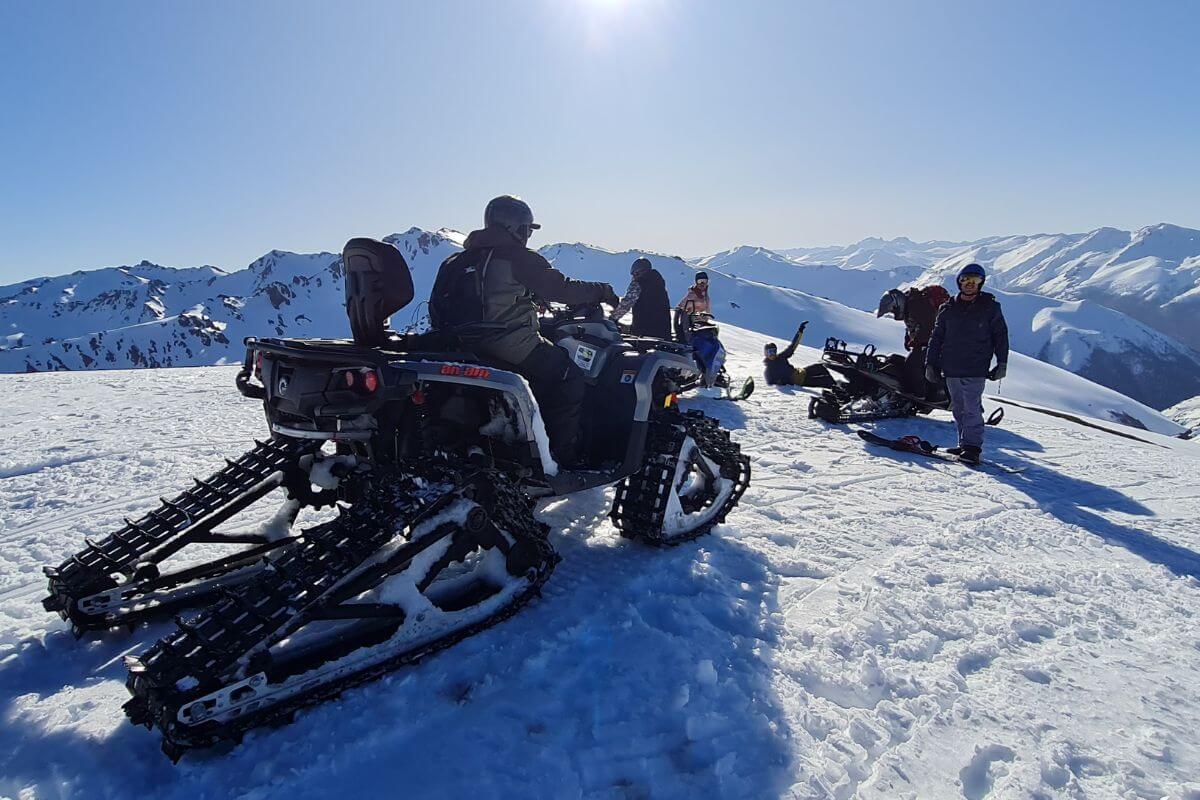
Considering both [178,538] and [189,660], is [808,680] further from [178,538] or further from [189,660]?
[178,538]

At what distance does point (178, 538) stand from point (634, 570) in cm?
246

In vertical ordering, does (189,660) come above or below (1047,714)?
above

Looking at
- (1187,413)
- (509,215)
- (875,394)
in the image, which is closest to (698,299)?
(875,394)

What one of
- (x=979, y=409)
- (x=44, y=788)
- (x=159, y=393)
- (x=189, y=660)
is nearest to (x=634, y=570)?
(x=189, y=660)

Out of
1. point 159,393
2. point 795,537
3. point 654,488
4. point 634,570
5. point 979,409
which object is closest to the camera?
point 634,570

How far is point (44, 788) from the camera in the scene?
7.00 feet

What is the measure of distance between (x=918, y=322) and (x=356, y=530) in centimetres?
960

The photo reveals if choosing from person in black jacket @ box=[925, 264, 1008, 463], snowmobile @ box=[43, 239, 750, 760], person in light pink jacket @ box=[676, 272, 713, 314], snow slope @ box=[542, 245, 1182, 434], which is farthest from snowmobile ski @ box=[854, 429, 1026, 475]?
snow slope @ box=[542, 245, 1182, 434]

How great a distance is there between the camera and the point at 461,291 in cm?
396

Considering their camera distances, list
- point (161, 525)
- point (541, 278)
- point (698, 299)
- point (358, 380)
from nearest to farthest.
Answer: point (358, 380) → point (161, 525) → point (541, 278) → point (698, 299)

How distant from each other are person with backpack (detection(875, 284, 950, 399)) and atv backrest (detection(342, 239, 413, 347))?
27.6ft

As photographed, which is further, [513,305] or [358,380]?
[513,305]

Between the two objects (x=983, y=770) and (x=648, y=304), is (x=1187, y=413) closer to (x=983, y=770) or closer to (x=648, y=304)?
(x=648, y=304)

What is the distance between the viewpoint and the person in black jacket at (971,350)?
741 cm
